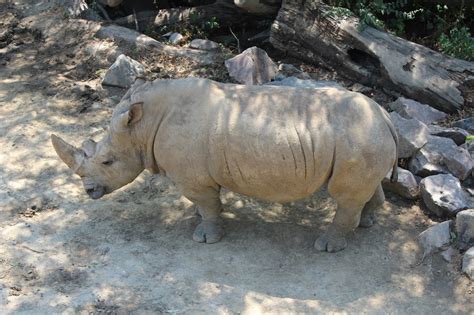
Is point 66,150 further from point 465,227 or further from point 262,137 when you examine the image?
point 465,227

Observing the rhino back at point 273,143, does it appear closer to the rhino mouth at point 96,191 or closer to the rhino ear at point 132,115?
the rhino ear at point 132,115

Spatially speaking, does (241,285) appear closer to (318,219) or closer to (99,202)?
(318,219)

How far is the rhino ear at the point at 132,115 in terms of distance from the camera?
6.42m

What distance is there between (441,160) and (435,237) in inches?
47.6

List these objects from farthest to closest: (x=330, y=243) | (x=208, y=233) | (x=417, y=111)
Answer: (x=417, y=111) < (x=208, y=233) < (x=330, y=243)

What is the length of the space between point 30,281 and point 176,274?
1356 mm

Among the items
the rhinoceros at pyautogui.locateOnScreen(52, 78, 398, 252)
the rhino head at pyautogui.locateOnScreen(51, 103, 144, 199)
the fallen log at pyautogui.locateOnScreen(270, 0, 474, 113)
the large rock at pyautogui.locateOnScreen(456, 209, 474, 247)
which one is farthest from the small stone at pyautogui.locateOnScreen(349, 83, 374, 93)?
the rhino head at pyautogui.locateOnScreen(51, 103, 144, 199)

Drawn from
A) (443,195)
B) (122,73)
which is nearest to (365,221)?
(443,195)

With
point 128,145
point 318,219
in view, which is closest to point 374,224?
point 318,219

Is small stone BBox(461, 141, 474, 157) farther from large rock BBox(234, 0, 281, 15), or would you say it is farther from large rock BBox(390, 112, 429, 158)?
large rock BBox(234, 0, 281, 15)

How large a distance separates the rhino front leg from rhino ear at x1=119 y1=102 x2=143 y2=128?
3.00 ft

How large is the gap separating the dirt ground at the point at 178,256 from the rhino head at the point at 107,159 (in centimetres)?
53

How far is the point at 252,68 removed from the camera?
30.5ft

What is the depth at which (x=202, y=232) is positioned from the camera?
22.6ft
